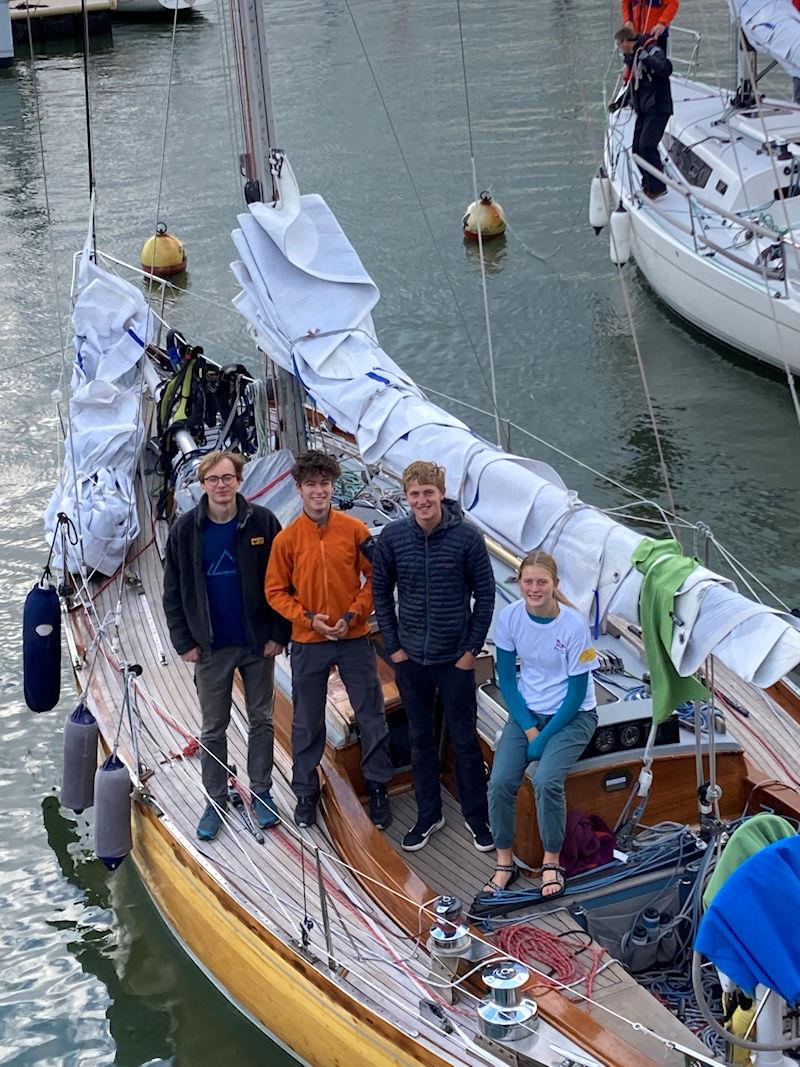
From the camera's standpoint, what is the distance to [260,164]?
7.47m

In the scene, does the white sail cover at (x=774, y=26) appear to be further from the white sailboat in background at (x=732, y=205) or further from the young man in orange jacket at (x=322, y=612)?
the young man in orange jacket at (x=322, y=612)

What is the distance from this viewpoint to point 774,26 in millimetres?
13047

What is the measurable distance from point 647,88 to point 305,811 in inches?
402

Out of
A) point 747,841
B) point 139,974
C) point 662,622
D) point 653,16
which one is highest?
point 653,16

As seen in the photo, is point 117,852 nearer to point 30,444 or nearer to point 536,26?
point 30,444

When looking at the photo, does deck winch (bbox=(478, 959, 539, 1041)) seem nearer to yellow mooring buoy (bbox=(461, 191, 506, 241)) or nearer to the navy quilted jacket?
the navy quilted jacket

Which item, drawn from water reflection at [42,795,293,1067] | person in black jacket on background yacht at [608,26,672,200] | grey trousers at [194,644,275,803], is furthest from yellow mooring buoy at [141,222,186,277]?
grey trousers at [194,644,275,803]

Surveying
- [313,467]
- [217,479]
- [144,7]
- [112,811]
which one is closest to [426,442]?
[313,467]

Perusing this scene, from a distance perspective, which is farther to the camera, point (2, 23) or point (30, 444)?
point (2, 23)

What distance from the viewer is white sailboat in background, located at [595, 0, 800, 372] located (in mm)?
13070

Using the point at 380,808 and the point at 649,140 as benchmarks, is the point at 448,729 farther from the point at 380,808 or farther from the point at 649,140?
the point at 649,140

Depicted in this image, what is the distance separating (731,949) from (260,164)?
188 inches

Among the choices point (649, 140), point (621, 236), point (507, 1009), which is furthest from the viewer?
point (649, 140)

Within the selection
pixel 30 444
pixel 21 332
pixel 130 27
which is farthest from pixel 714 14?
pixel 30 444
